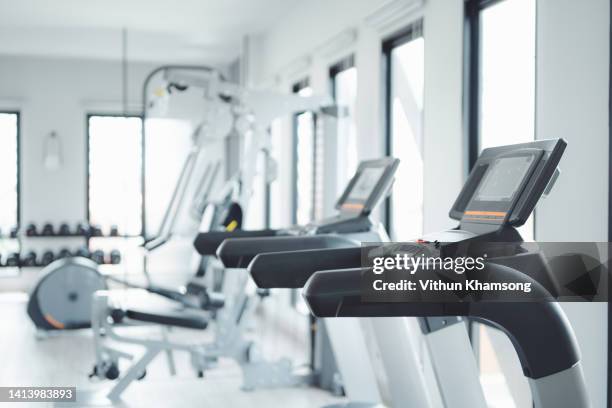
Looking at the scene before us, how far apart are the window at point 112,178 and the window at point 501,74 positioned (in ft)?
12.1

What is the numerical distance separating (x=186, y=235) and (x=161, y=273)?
1.78 m

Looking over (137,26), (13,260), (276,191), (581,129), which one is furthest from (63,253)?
(581,129)

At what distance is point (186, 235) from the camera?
175 inches

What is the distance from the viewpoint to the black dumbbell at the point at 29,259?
5.97 metres

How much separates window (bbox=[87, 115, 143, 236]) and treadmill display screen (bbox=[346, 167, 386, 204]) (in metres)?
3.94

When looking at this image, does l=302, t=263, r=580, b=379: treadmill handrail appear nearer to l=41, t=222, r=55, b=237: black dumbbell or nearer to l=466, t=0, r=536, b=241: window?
l=466, t=0, r=536, b=241: window

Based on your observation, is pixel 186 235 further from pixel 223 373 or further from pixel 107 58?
pixel 107 58

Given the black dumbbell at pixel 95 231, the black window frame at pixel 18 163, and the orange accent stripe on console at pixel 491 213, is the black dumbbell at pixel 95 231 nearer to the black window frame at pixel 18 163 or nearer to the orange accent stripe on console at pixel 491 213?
the black window frame at pixel 18 163

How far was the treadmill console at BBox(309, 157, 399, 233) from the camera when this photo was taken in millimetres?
2156

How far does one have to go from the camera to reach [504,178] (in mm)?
1446

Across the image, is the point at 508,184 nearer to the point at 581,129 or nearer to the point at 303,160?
the point at 581,129

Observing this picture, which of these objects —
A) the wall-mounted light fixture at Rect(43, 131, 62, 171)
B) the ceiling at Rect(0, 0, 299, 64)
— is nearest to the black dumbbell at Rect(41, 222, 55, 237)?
the wall-mounted light fixture at Rect(43, 131, 62, 171)

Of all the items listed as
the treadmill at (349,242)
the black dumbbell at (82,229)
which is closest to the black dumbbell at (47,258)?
the black dumbbell at (82,229)

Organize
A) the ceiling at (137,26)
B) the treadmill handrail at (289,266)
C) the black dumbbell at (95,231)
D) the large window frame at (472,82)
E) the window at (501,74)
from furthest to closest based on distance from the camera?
the black dumbbell at (95,231) → the ceiling at (137,26) → the large window frame at (472,82) → the window at (501,74) → the treadmill handrail at (289,266)
